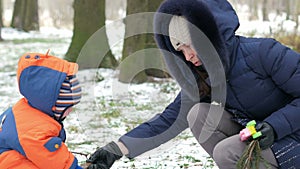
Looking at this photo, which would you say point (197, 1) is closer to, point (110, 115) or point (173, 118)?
point (173, 118)

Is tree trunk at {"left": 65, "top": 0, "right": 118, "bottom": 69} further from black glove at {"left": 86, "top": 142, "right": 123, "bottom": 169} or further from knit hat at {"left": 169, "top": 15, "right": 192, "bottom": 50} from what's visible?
knit hat at {"left": 169, "top": 15, "right": 192, "bottom": 50}

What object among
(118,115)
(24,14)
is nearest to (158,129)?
(118,115)

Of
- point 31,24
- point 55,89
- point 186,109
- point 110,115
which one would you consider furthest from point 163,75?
point 31,24

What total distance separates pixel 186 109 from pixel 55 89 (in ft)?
2.87

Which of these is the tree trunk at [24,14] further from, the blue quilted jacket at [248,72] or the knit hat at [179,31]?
the knit hat at [179,31]

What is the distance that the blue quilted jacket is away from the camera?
2494mm

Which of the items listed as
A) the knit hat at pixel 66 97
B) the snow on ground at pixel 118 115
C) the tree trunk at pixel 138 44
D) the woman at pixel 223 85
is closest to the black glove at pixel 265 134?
the woman at pixel 223 85

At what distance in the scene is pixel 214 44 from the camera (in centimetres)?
251

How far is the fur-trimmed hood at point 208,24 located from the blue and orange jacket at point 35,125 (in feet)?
2.00

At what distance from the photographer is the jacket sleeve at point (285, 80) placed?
2.51 m

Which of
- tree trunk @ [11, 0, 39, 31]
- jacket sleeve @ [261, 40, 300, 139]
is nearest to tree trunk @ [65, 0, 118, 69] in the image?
jacket sleeve @ [261, 40, 300, 139]

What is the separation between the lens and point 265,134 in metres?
2.47

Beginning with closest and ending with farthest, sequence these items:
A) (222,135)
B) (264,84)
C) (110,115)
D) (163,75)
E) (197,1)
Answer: (197,1)
(264,84)
(222,135)
(110,115)
(163,75)

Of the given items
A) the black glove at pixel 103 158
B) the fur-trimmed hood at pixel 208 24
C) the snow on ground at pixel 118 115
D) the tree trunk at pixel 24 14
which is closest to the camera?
the fur-trimmed hood at pixel 208 24
